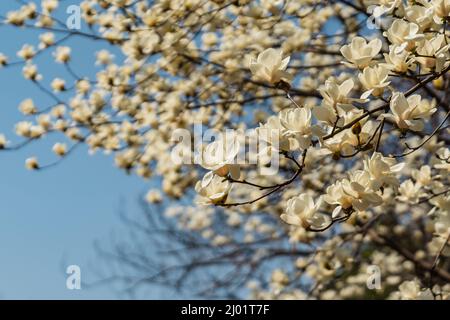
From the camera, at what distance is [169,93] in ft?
10.5

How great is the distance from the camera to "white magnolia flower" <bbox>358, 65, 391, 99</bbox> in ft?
4.26

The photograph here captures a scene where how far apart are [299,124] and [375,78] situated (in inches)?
7.3

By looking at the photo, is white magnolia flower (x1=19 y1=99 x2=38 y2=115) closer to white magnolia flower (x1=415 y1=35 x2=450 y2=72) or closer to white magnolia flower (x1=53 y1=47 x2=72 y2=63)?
white magnolia flower (x1=53 y1=47 x2=72 y2=63)

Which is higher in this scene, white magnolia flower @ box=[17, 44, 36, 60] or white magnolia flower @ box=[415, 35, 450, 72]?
white magnolia flower @ box=[415, 35, 450, 72]

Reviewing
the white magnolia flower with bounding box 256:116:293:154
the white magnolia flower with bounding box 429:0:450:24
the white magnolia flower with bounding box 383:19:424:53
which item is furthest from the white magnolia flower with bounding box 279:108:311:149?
the white magnolia flower with bounding box 429:0:450:24

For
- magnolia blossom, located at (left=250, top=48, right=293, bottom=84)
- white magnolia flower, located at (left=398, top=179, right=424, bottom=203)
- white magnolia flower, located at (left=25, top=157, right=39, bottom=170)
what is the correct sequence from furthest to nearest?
white magnolia flower, located at (left=25, top=157, right=39, bottom=170) → white magnolia flower, located at (left=398, top=179, right=424, bottom=203) → magnolia blossom, located at (left=250, top=48, right=293, bottom=84)

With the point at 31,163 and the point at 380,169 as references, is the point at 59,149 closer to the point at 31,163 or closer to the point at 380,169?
the point at 31,163

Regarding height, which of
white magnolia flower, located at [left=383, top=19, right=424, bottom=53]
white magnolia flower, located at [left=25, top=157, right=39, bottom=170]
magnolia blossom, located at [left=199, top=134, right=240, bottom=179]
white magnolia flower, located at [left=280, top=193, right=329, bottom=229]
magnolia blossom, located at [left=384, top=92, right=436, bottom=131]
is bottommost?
white magnolia flower, located at [left=25, top=157, right=39, bottom=170]

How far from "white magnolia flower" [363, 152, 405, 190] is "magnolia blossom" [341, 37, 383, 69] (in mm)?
191

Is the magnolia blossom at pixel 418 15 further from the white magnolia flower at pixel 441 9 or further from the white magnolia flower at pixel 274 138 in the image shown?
the white magnolia flower at pixel 274 138

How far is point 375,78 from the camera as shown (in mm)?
1309

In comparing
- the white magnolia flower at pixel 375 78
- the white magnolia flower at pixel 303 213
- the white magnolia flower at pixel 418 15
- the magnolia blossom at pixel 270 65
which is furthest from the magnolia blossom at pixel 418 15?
the white magnolia flower at pixel 303 213

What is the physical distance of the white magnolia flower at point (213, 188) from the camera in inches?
51.1

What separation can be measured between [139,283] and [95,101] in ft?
5.01
